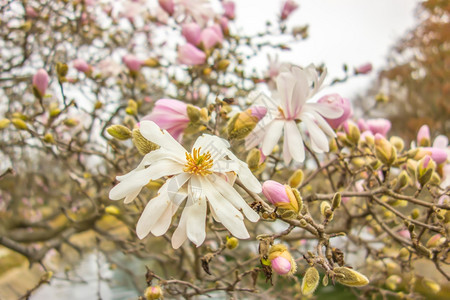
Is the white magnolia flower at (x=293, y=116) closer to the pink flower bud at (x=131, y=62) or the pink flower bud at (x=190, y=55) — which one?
the pink flower bud at (x=190, y=55)

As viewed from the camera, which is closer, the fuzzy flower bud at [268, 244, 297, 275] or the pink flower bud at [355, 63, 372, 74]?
the fuzzy flower bud at [268, 244, 297, 275]

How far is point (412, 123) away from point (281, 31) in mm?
9522

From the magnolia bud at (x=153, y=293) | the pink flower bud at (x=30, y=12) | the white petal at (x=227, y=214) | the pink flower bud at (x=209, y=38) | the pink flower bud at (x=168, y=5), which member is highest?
the pink flower bud at (x=168, y=5)

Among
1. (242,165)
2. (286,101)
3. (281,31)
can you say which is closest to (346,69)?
(281,31)

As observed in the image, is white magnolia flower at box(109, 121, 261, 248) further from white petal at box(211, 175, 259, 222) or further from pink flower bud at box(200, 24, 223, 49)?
pink flower bud at box(200, 24, 223, 49)

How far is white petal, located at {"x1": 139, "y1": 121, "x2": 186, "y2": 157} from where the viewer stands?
578 mm

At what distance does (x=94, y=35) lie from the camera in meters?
2.21

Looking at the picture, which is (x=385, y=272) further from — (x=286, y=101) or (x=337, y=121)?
(x=286, y=101)

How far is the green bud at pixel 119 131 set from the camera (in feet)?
2.43

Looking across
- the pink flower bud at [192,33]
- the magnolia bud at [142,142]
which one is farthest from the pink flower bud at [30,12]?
the magnolia bud at [142,142]

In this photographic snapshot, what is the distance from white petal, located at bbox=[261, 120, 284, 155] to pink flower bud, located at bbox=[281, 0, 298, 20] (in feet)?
4.64

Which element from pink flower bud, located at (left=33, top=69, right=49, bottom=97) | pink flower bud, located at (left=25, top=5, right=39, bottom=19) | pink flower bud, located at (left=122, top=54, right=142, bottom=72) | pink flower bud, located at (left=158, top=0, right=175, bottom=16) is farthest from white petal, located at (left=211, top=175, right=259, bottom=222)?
pink flower bud, located at (left=25, top=5, right=39, bottom=19)

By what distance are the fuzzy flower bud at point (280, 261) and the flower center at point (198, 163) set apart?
21 cm

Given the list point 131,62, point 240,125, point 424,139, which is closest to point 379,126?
point 424,139
